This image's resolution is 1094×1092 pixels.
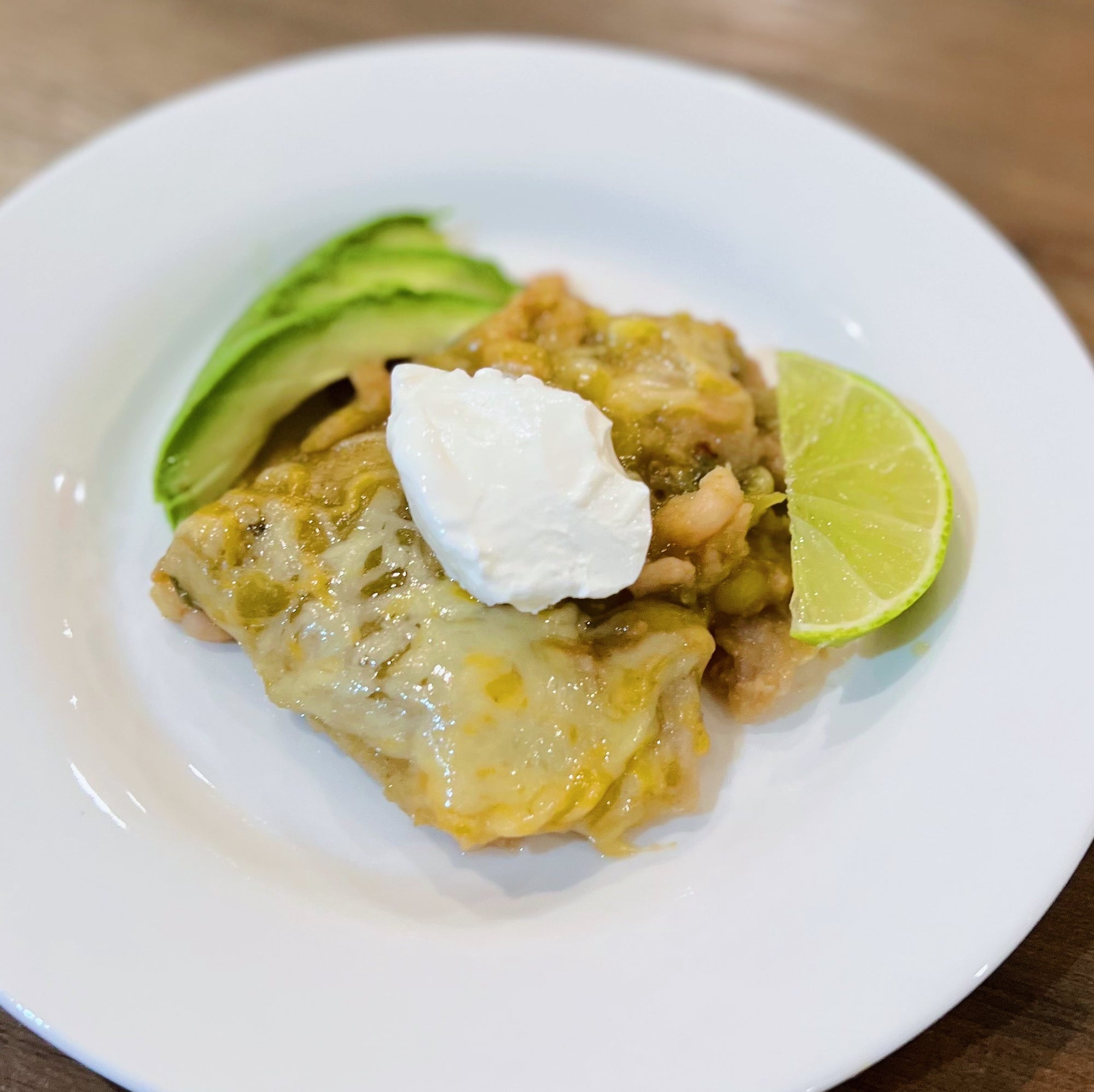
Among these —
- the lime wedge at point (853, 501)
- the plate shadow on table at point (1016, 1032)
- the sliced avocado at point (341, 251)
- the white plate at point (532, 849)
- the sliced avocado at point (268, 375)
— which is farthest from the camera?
the sliced avocado at point (341, 251)

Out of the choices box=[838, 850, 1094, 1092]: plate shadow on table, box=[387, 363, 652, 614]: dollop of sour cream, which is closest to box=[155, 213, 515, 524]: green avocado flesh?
box=[387, 363, 652, 614]: dollop of sour cream

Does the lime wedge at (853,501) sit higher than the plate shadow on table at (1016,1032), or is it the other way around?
the lime wedge at (853,501)

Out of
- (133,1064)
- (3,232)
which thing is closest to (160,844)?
(133,1064)

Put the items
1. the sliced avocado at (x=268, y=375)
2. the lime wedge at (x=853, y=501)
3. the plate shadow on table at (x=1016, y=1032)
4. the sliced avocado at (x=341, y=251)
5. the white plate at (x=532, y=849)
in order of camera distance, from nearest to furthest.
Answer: the white plate at (x=532, y=849), the plate shadow on table at (x=1016, y=1032), the lime wedge at (x=853, y=501), the sliced avocado at (x=268, y=375), the sliced avocado at (x=341, y=251)

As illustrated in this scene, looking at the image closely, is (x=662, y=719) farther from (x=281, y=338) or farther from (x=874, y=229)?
(x=874, y=229)

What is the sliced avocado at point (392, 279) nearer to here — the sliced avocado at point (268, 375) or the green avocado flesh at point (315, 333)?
the green avocado flesh at point (315, 333)

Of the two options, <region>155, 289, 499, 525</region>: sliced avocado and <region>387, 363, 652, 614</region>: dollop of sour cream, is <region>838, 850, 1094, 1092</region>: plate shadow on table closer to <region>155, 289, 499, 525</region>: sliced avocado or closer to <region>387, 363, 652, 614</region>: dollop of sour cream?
<region>387, 363, 652, 614</region>: dollop of sour cream

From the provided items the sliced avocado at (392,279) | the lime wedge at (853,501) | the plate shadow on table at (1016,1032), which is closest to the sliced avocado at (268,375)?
the sliced avocado at (392,279)
